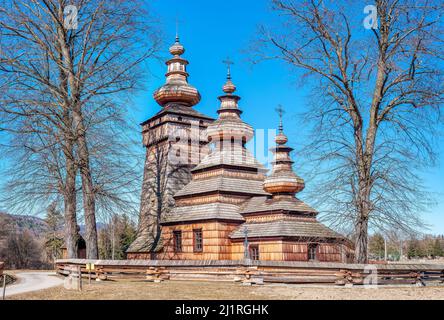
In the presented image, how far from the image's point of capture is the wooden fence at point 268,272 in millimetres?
18719

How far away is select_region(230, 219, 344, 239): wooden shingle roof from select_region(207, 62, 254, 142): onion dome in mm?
8525

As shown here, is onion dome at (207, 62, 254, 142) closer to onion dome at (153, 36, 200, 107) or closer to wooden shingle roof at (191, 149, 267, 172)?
wooden shingle roof at (191, 149, 267, 172)

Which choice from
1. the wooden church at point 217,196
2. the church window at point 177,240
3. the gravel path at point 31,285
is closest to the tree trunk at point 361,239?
the wooden church at point 217,196

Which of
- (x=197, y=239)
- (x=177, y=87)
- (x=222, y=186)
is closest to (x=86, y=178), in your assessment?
(x=197, y=239)

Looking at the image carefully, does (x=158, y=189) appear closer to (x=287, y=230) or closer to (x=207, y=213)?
(x=207, y=213)

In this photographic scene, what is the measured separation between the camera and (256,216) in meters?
29.4

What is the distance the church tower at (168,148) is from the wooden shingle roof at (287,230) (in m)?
7.16

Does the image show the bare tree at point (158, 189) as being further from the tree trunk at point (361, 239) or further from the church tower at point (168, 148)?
the tree trunk at point (361, 239)

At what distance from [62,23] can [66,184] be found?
6.64 m

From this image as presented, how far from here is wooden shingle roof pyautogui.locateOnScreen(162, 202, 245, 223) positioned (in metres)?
29.8

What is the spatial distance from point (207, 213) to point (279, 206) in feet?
15.7

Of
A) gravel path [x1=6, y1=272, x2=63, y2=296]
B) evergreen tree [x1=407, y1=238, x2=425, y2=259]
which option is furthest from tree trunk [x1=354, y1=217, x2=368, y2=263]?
evergreen tree [x1=407, y1=238, x2=425, y2=259]
